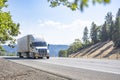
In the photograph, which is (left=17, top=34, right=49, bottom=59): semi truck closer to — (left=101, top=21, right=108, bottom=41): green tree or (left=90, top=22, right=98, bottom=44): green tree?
(left=101, top=21, right=108, bottom=41): green tree

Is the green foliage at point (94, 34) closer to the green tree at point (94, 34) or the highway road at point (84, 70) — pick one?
the green tree at point (94, 34)

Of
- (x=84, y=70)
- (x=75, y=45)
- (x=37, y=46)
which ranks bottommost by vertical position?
(x=84, y=70)

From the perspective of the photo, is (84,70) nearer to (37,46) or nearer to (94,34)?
(37,46)

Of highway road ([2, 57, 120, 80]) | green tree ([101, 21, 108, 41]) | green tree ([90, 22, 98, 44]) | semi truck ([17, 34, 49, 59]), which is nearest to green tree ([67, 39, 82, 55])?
green tree ([90, 22, 98, 44])

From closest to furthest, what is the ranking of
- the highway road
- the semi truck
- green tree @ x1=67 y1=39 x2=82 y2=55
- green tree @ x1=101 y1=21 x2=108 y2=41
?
the highway road
the semi truck
green tree @ x1=101 y1=21 x2=108 y2=41
green tree @ x1=67 y1=39 x2=82 y2=55

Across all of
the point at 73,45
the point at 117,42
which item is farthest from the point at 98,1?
the point at 73,45

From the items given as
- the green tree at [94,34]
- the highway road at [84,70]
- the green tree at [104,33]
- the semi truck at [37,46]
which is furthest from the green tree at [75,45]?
the highway road at [84,70]

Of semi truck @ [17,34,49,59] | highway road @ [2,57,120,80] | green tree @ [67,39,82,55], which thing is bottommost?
highway road @ [2,57,120,80]

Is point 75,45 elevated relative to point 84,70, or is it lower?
elevated

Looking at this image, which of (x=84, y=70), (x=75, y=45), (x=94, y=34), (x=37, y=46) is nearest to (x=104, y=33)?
(x=94, y=34)

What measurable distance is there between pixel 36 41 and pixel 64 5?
44540 millimetres

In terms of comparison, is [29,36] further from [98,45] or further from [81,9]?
[98,45]

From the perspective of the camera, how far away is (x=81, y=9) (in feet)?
9.69

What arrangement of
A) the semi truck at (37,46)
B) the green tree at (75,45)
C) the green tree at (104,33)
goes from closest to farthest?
the semi truck at (37,46)
the green tree at (104,33)
the green tree at (75,45)
